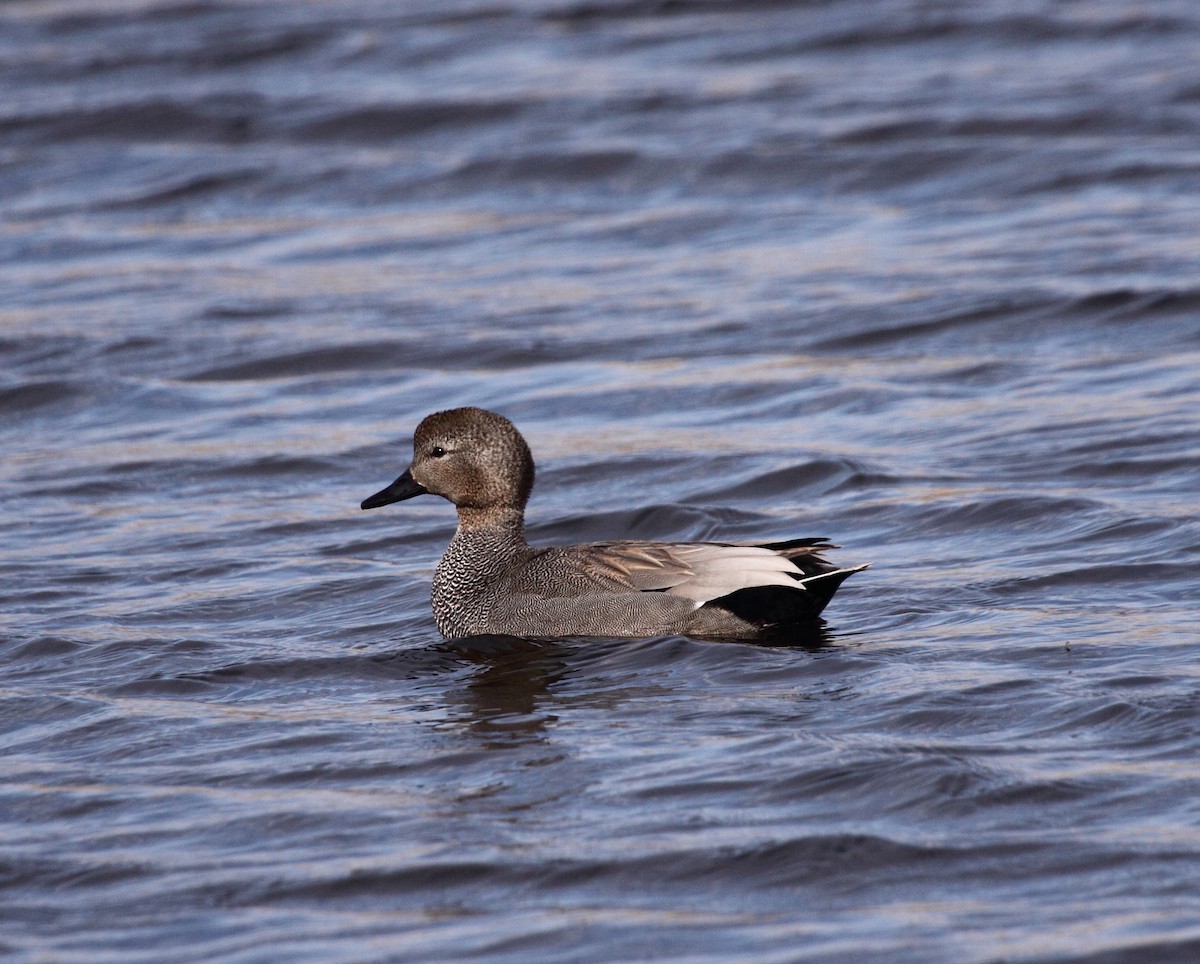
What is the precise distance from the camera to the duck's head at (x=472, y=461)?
862 cm

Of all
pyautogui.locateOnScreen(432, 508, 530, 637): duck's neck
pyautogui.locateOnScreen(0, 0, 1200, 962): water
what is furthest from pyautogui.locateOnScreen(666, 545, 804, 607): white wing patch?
pyautogui.locateOnScreen(432, 508, 530, 637): duck's neck

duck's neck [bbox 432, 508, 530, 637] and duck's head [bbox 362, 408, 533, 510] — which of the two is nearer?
duck's neck [bbox 432, 508, 530, 637]

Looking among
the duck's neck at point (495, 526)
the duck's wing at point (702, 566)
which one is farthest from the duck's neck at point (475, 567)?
the duck's wing at point (702, 566)

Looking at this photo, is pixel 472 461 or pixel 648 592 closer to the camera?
pixel 648 592

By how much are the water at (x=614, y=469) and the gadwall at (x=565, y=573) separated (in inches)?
5.6

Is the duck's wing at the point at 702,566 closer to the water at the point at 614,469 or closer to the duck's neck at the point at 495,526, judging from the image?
the water at the point at 614,469

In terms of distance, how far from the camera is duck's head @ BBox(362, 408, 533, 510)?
8.62 m

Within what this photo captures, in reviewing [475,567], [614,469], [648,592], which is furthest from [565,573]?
[614,469]

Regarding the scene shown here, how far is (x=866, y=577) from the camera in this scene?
28.9 ft

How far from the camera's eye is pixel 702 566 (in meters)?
7.86

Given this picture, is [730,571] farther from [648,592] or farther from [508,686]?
[508,686]

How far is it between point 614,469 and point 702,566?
126 inches

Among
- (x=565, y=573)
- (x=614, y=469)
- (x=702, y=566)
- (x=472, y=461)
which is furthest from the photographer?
(x=614, y=469)

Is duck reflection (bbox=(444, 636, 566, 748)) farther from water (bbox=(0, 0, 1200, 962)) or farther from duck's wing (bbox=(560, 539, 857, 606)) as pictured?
duck's wing (bbox=(560, 539, 857, 606))
